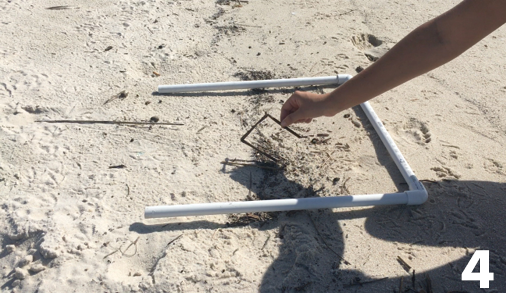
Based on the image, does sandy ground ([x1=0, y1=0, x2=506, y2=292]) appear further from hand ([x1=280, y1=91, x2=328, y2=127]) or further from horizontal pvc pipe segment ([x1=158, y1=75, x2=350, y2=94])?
hand ([x1=280, y1=91, x2=328, y2=127])

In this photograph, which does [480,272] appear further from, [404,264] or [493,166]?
[493,166]

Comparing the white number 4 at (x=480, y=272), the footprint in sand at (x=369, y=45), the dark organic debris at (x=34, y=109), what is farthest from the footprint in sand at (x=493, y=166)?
the dark organic debris at (x=34, y=109)

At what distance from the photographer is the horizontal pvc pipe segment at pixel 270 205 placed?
2260 mm

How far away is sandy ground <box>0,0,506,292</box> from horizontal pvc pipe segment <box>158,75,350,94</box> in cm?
8

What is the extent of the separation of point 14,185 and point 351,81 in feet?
6.40

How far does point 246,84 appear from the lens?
3191mm

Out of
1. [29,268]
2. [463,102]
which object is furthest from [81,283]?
[463,102]

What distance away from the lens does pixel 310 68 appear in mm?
3506

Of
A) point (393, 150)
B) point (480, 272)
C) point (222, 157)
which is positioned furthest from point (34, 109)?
point (480, 272)

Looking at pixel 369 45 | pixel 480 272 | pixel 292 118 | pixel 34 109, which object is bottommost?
pixel 34 109

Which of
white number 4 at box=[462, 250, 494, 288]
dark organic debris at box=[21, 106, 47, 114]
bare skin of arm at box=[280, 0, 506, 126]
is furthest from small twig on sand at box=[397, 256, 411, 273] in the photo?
dark organic debris at box=[21, 106, 47, 114]

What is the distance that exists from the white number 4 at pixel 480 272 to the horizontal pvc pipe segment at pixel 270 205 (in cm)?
44

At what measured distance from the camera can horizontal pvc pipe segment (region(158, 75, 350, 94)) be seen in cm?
318

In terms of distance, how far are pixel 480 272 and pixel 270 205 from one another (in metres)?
1.03
